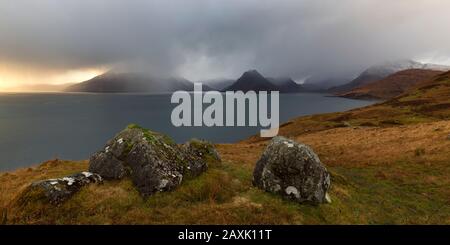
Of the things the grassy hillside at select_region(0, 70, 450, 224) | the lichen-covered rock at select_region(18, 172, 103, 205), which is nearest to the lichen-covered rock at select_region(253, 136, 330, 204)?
the grassy hillside at select_region(0, 70, 450, 224)

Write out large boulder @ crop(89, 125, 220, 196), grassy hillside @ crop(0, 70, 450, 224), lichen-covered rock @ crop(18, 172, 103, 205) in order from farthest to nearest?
large boulder @ crop(89, 125, 220, 196)
lichen-covered rock @ crop(18, 172, 103, 205)
grassy hillside @ crop(0, 70, 450, 224)

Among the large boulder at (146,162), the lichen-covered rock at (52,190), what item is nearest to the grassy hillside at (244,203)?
the lichen-covered rock at (52,190)

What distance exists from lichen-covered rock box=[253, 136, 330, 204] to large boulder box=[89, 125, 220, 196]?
Result: 13.9ft

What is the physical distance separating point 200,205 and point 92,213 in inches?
187

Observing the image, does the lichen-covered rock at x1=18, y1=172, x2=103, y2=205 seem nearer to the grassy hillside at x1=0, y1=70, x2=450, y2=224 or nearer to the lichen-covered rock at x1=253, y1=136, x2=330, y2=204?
the grassy hillside at x1=0, y1=70, x2=450, y2=224

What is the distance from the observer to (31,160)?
81312 mm

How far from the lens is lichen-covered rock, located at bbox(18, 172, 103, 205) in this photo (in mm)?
13398

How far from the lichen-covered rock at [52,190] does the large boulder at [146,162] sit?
212 cm

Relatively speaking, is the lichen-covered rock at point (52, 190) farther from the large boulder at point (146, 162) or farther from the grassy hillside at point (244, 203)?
the large boulder at point (146, 162)

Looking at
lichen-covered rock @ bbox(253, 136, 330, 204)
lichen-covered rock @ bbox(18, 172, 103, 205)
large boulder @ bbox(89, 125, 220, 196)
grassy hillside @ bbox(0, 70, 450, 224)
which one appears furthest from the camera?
lichen-covered rock @ bbox(253, 136, 330, 204)

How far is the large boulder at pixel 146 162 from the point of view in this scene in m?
15.3

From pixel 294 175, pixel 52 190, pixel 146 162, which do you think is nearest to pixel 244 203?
pixel 294 175
